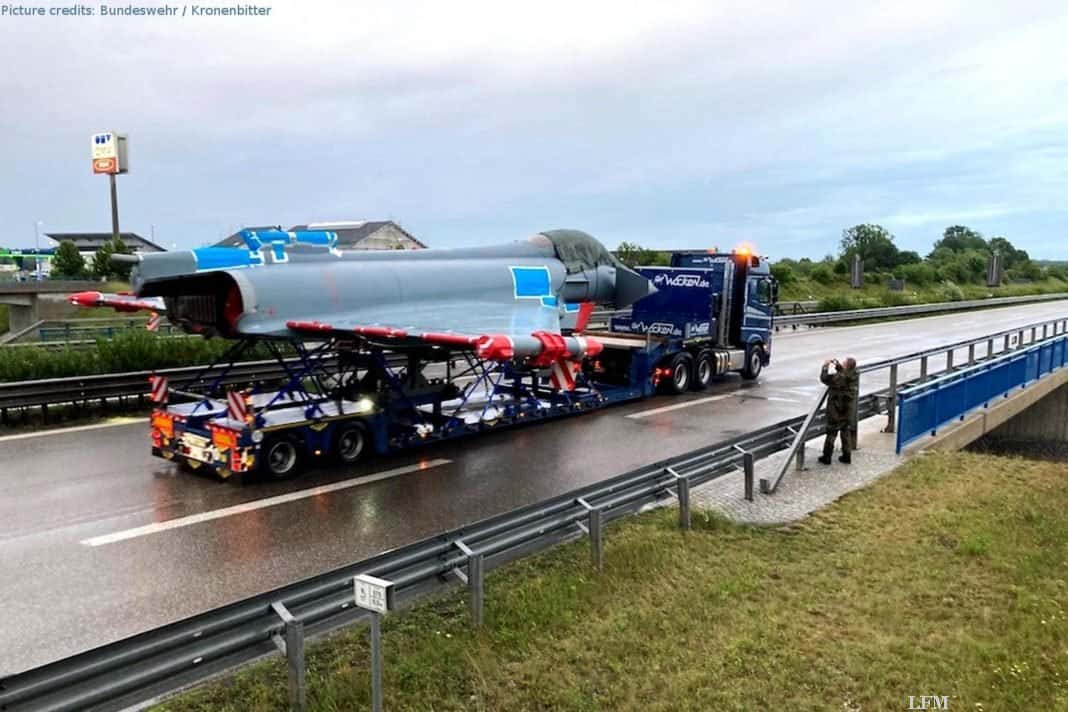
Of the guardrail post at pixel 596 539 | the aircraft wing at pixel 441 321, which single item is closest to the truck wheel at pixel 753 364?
the aircraft wing at pixel 441 321

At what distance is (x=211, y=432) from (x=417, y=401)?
11.6 ft

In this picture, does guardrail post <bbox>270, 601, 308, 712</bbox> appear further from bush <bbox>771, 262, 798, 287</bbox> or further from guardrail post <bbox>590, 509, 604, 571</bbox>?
bush <bbox>771, 262, 798, 287</bbox>

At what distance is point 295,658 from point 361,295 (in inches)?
330

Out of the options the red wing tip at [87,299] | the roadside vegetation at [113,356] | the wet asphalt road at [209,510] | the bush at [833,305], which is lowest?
the wet asphalt road at [209,510]

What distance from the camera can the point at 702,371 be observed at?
20.7 m

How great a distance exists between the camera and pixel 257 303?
11.8 m

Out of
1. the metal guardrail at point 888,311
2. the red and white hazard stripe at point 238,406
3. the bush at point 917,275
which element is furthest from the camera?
the bush at point 917,275


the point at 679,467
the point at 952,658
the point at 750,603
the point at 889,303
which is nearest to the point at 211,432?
the point at 679,467

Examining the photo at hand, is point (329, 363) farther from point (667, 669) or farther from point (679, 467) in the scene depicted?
point (667, 669)

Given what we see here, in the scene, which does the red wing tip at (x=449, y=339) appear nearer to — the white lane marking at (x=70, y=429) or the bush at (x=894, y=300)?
the white lane marking at (x=70, y=429)

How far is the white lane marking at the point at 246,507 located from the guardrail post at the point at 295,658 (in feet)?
16.6

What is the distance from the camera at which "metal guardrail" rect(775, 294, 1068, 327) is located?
128ft

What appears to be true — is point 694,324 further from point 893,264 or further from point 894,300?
point 893,264

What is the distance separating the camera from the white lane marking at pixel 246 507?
30.6ft
